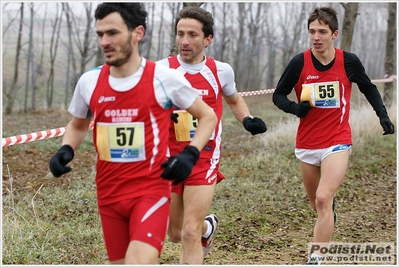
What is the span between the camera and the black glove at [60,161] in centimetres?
354

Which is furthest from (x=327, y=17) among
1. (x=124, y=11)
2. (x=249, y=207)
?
(x=249, y=207)

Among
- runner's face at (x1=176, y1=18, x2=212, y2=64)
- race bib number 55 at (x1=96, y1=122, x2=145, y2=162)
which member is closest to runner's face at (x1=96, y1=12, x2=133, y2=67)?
race bib number 55 at (x1=96, y1=122, x2=145, y2=162)

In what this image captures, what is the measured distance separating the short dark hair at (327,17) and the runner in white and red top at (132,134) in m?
2.35

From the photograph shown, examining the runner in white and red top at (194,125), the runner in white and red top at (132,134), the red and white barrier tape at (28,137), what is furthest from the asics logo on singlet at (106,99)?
the red and white barrier tape at (28,137)

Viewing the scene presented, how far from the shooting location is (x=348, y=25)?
1398 centimetres

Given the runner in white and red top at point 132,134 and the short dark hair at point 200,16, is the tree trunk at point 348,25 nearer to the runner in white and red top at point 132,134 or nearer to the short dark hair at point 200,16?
the short dark hair at point 200,16

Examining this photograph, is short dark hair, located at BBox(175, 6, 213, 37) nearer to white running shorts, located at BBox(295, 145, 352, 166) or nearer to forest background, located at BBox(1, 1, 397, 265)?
white running shorts, located at BBox(295, 145, 352, 166)

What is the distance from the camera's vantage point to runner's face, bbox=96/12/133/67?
3451 millimetres

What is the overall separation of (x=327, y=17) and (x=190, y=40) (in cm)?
151

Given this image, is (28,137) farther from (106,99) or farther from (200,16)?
(106,99)

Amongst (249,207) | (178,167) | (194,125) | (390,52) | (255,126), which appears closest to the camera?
(178,167)

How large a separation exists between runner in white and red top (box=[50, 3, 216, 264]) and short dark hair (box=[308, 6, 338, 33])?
2.35 m

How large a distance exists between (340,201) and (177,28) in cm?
492

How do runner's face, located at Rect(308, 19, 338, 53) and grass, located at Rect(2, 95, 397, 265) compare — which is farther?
grass, located at Rect(2, 95, 397, 265)
